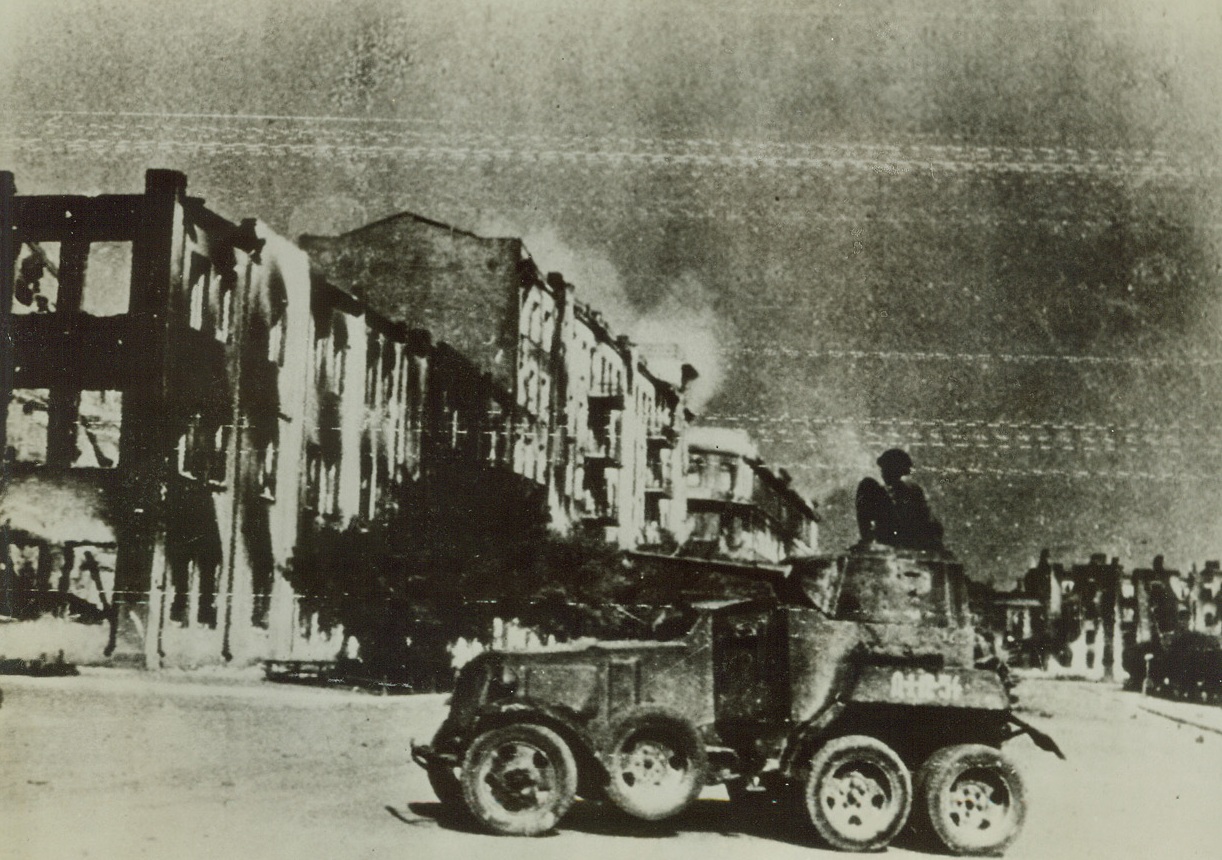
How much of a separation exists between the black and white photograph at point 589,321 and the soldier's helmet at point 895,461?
0.03 m

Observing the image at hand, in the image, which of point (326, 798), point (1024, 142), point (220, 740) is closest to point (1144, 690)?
point (1024, 142)

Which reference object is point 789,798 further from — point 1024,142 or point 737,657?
point 1024,142

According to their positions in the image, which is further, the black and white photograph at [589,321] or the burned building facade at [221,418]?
the burned building facade at [221,418]

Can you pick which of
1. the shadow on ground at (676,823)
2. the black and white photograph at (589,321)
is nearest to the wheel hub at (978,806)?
the shadow on ground at (676,823)

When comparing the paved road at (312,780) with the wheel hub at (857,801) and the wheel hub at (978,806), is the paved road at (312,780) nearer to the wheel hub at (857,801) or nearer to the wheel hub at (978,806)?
the wheel hub at (857,801)

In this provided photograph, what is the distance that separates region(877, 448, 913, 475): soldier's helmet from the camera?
976 centimetres

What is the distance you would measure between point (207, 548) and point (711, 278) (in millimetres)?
4727

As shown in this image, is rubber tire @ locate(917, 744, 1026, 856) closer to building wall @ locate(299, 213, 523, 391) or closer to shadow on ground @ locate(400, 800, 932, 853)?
shadow on ground @ locate(400, 800, 932, 853)

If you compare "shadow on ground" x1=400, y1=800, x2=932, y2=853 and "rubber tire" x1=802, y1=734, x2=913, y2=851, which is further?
"shadow on ground" x1=400, y1=800, x2=932, y2=853

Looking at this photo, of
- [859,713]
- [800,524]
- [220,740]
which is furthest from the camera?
[800,524]

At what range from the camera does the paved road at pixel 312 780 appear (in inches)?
346

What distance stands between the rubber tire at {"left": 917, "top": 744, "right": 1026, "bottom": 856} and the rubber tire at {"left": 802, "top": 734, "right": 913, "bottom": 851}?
0.51 ft

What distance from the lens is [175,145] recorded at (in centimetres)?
1038

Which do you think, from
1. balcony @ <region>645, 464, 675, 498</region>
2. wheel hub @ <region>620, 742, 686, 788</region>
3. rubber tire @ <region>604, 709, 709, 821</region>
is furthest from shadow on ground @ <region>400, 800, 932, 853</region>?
balcony @ <region>645, 464, 675, 498</region>
